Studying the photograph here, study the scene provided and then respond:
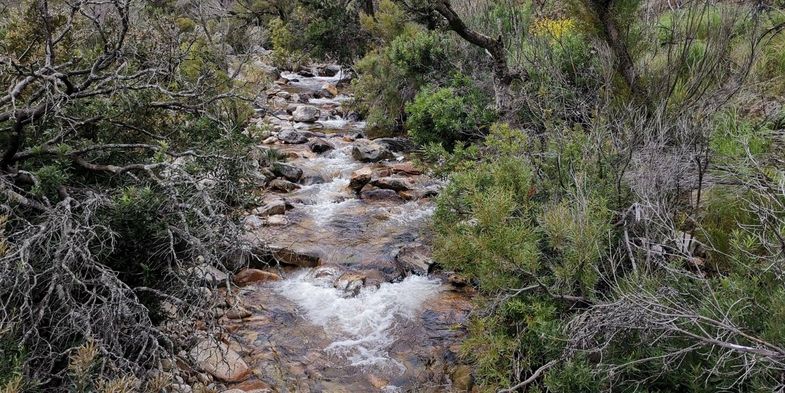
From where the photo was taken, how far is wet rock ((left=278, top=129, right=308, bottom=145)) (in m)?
11.3

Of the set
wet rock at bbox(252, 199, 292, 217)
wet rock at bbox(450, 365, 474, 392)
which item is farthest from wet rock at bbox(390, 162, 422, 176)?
wet rock at bbox(450, 365, 474, 392)

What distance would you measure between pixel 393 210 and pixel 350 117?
5.97 metres

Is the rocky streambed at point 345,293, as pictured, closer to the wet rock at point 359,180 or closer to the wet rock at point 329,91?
the wet rock at point 359,180

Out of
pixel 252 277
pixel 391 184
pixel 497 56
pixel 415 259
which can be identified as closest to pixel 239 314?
pixel 252 277

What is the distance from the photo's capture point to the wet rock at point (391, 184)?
8578mm

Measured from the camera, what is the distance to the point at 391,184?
8.59 m

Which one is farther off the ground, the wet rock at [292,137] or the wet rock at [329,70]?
the wet rock at [329,70]

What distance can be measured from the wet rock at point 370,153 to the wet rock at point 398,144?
307 mm

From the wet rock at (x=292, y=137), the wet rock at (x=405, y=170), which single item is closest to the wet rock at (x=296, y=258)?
the wet rock at (x=405, y=170)

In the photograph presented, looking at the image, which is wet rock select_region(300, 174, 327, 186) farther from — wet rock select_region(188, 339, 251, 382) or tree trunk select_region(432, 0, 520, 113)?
wet rock select_region(188, 339, 251, 382)

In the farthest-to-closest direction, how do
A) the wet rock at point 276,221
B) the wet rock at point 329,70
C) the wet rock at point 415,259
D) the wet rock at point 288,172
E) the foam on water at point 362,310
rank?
the wet rock at point 329,70 → the wet rock at point 288,172 → the wet rock at point 276,221 → the wet rock at point 415,259 → the foam on water at point 362,310

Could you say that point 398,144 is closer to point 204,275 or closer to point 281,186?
point 281,186

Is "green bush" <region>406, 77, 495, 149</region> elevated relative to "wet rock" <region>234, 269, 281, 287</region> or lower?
elevated

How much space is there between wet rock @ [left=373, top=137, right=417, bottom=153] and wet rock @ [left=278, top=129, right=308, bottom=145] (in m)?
1.60
